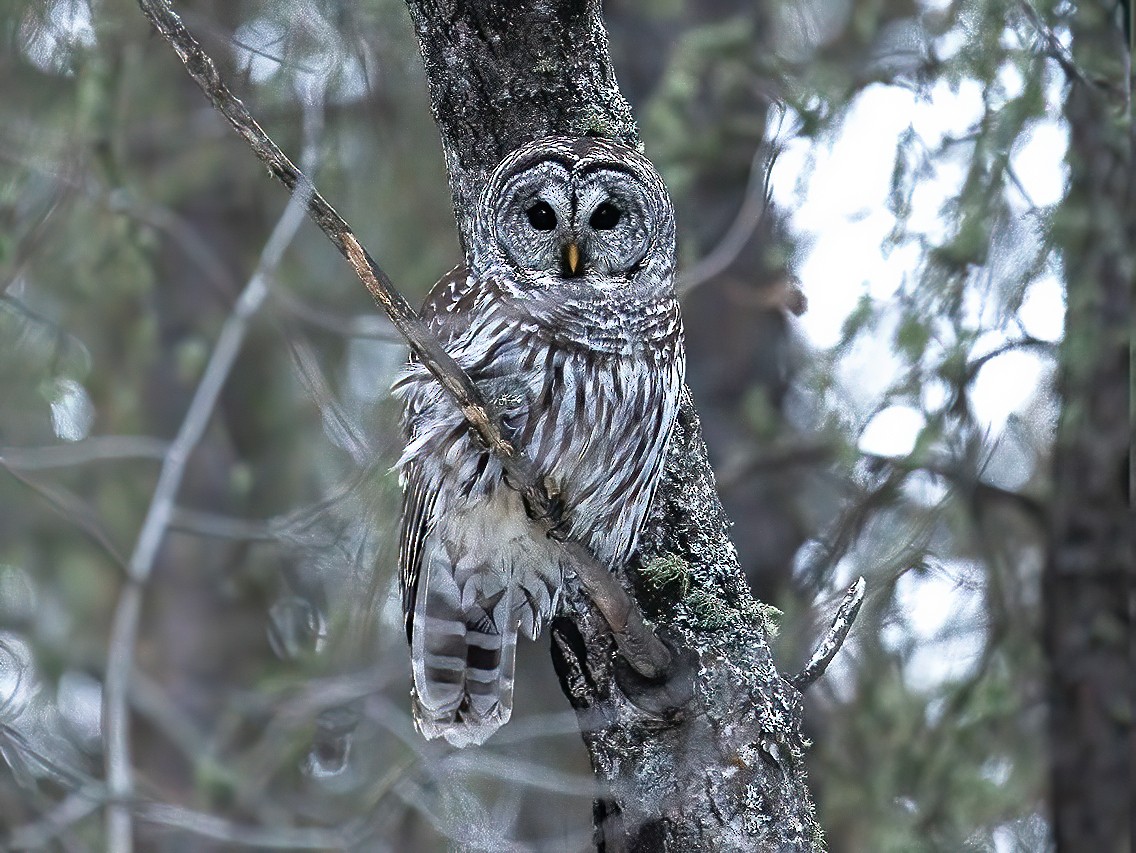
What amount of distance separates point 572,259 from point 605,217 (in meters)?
0.15

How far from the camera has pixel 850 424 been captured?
10.7 feet

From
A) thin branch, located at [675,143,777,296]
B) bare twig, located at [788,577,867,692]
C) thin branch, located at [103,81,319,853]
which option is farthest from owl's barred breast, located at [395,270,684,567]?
thin branch, located at [103,81,319,853]

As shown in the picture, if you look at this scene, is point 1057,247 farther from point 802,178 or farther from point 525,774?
point 525,774

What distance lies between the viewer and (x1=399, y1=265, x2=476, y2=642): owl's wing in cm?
233

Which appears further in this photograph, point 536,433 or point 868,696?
point 868,696

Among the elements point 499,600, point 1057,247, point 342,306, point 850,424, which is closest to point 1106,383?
point 1057,247

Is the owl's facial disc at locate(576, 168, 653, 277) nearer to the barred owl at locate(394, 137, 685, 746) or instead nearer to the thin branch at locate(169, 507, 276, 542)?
the barred owl at locate(394, 137, 685, 746)

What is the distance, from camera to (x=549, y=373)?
7.34ft

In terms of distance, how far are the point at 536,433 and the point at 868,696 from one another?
5.50 ft

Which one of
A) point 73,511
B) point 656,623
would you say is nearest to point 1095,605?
point 656,623

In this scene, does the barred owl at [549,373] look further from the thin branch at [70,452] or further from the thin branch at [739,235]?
the thin branch at [70,452]

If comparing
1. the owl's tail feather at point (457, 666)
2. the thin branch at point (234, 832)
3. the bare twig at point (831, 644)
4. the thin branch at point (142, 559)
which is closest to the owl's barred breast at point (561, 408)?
the owl's tail feather at point (457, 666)

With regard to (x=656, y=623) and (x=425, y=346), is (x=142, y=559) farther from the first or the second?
(x=425, y=346)

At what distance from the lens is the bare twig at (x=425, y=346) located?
4.76ft
